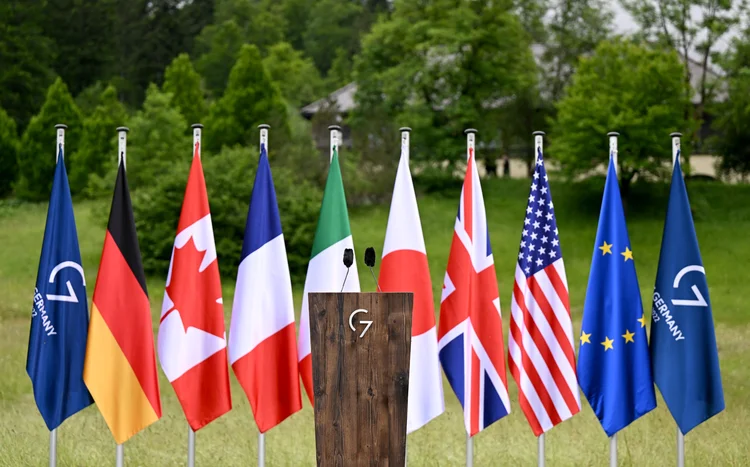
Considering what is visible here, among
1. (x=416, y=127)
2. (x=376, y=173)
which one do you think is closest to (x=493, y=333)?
(x=376, y=173)

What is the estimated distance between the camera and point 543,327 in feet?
32.5

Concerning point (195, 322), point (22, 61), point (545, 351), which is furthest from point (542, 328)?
point (22, 61)

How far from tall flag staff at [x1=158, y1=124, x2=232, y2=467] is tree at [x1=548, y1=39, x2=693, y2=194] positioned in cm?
2819

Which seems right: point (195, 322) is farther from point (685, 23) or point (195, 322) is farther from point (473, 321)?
point (685, 23)

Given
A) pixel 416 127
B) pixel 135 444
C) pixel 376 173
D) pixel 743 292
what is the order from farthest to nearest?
pixel 416 127
pixel 376 173
pixel 743 292
pixel 135 444

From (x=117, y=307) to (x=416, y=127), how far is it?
34355mm

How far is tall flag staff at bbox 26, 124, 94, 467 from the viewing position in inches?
383

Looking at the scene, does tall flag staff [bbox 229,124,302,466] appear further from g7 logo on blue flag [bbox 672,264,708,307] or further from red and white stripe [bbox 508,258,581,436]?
g7 logo on blue flag [bbox 672,264,708,307]

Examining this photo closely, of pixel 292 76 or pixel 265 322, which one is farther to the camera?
pixel 292 76

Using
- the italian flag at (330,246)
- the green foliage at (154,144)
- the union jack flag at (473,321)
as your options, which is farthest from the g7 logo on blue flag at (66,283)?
the green foliage at (154,144)

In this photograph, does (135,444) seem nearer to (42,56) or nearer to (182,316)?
(182,316)

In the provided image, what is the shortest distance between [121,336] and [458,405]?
28.8 feet

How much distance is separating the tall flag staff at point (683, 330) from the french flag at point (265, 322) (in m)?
3.29

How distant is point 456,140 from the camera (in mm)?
43594
